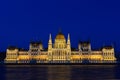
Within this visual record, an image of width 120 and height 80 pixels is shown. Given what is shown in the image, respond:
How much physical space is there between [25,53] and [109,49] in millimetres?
33362

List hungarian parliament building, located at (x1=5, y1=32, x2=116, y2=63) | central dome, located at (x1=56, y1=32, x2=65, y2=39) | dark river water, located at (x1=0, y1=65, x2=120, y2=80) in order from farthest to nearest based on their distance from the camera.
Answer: central dome, located at (x1=56, y1=32, x2=65, y2=39) → hungarian parliament building, located at (x1=5, y1=32, x2=116, y2=63) → dark river water, located at (x1=0, y1=65, x2=120, y2=80)

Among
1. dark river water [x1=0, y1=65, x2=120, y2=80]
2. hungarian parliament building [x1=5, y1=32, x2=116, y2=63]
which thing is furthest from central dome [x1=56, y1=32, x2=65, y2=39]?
dark river water [x1=0, y1=65, x2=120, y2=80]

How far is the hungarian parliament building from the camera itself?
171 m

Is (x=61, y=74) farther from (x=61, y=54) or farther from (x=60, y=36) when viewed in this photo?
(x=60, y=36)

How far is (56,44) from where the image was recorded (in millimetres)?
174375

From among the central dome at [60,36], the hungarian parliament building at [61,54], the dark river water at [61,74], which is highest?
the central dome at [60,36]

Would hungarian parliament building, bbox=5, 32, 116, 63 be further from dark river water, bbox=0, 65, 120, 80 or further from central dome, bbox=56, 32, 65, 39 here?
dark river water, bbox=0, 65, 120, 80

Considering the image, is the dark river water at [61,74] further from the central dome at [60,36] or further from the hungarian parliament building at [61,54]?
the central dome at [60,36]

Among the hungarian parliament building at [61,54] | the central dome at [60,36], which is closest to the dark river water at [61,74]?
the hungarian parliament building at [61,54]

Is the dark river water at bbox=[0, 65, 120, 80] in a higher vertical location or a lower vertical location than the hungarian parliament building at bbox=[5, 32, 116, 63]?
lower

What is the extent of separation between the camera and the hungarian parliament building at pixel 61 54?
6727 inches

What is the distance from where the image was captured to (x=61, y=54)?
17200 cm

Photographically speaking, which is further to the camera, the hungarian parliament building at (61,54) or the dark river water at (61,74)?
the hungarian parliament building at (61,54)

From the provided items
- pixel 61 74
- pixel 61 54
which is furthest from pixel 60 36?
pixel 61 74
